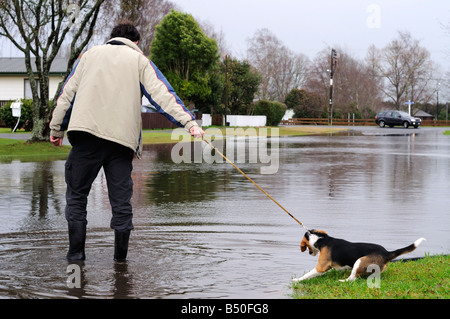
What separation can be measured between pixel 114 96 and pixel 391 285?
2.66 metres

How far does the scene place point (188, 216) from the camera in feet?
29.7

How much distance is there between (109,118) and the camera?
5.72 m

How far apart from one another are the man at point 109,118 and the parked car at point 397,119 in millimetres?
56169

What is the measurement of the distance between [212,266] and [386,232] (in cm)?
272

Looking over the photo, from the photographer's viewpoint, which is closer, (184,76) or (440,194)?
(440,194)

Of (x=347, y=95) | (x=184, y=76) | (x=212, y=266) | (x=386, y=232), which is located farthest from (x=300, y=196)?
(x=347, y=95)

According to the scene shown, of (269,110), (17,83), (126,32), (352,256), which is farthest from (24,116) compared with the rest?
(352,256)

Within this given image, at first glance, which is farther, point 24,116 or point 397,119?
point 397,119

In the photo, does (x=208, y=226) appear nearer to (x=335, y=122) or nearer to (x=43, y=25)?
(x=43, y=25)

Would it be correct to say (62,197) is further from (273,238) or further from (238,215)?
(273,238)

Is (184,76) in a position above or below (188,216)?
above

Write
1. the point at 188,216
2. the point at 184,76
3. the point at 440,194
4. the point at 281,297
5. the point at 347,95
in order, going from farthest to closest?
the point at 347,95 < the point at 184,76 < the point at 440,194 < the point at 188,216 < the point at 281,297

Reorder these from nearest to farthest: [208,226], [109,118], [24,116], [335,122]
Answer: [109,118] → [208,226] → [24,116] → [335,122]

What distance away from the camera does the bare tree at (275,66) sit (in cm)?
9144
